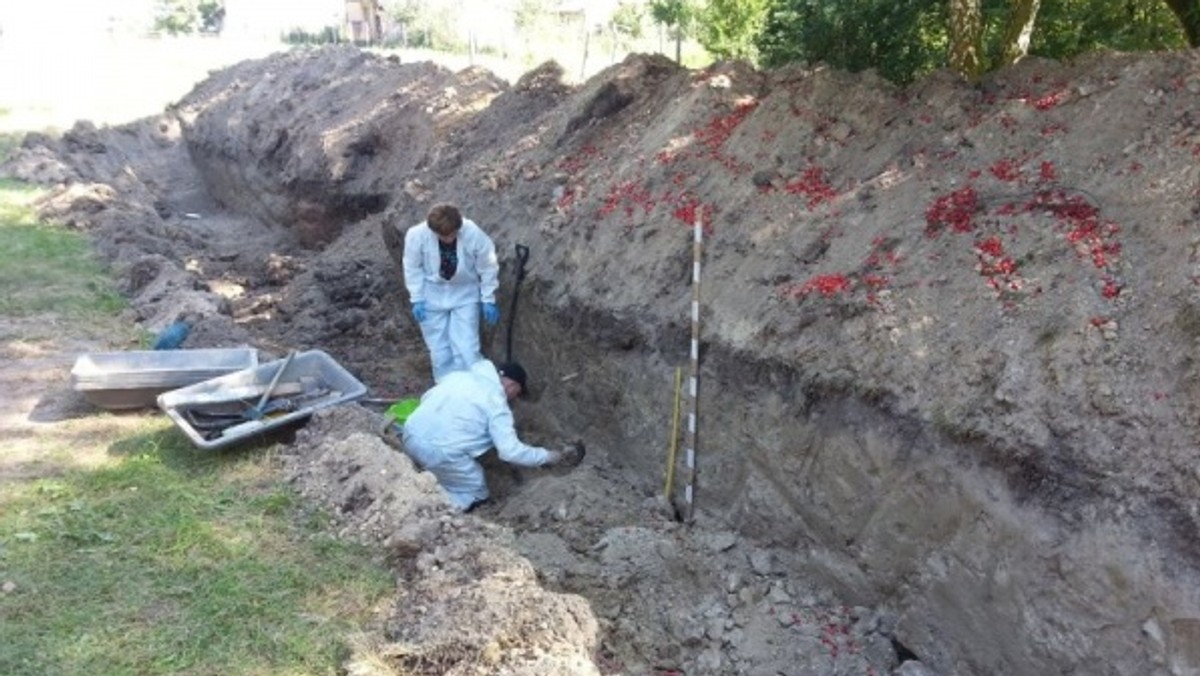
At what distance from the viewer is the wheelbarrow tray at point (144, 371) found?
6.99 meters

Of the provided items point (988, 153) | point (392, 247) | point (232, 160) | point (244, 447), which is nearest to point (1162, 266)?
point (988, 153)

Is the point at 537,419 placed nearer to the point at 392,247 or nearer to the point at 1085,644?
the point at 392,247

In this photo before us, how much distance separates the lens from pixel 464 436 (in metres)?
6.69

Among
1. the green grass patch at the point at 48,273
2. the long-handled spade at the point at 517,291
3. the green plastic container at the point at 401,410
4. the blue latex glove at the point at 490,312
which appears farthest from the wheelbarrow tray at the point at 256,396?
the green grass patch at the point at 48,273

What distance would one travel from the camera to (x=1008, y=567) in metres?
4.46

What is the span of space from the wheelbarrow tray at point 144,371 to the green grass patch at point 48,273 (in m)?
2.61

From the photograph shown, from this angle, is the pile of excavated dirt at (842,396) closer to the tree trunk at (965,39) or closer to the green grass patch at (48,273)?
the tree trunk at (965,39)

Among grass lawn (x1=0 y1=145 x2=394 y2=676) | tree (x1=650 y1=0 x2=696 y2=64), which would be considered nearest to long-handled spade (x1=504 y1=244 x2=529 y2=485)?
grass lawn (x1=0 y1=145 x2=394 y2=676)

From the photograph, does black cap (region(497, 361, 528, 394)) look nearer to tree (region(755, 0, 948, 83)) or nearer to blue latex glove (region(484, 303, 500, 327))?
blue latex glove (region(484, 303, 500, 327))

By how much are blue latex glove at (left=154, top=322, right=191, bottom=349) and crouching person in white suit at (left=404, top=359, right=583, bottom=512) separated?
271 centimetres

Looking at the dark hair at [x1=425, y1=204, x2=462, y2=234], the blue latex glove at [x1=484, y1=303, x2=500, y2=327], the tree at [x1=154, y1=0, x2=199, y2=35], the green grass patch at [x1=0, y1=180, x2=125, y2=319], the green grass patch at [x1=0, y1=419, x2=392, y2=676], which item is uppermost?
the tree at [x1=154, y1=0, x2=199, y2=35]

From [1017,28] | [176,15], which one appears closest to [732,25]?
[1017,28]

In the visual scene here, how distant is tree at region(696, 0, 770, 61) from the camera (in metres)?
13.6

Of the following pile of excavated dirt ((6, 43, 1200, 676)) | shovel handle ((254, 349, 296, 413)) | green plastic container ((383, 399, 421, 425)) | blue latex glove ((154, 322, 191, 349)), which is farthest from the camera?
blue latex glove ((154, 322, 191, 349))
